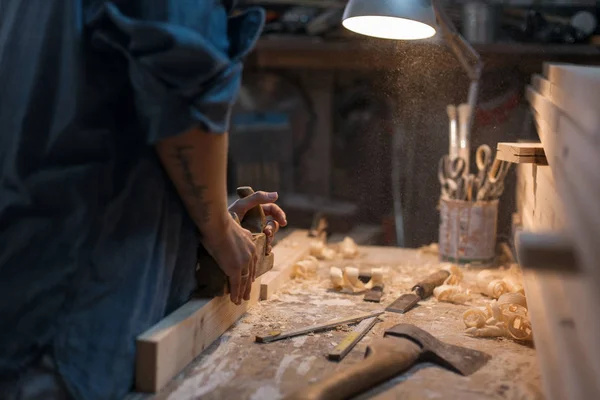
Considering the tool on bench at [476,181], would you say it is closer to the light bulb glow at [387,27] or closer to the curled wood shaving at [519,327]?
the light bulb glow at [387,27]

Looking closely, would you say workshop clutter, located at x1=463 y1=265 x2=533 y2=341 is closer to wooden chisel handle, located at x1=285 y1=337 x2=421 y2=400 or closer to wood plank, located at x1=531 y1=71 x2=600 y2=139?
wooden chisel handle, located at x1=285 y1=337 x2=421 y2=400

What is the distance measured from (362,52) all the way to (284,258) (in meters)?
1.47

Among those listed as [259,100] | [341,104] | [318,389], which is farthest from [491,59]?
[318,389]

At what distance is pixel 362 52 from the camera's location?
11.0ft

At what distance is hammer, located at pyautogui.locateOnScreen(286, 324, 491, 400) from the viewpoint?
1.24 meters

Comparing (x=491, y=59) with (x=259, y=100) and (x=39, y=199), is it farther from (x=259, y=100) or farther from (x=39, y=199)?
(x=39, y=199)

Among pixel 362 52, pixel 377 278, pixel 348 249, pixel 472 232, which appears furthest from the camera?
pixel 362 52

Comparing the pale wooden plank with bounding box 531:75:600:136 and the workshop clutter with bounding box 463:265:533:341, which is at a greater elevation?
the pale wooden plank with bounding box 531:75:600:136

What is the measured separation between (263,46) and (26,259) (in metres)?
2.47

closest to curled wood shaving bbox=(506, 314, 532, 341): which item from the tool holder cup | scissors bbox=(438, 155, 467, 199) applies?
the tool holder cup

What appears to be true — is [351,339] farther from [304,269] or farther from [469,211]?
[469,211]

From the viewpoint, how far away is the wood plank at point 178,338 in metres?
1.30

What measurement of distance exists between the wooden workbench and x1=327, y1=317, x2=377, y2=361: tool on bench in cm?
1

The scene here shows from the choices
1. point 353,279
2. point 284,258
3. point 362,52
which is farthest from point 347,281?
point 362,52
